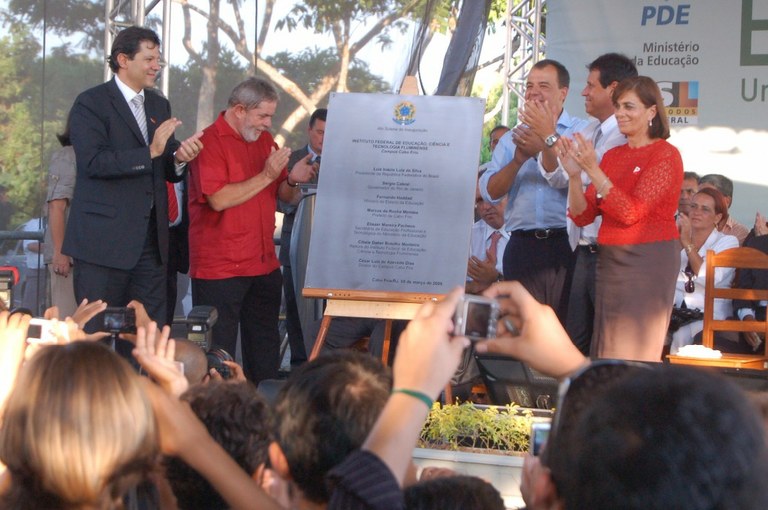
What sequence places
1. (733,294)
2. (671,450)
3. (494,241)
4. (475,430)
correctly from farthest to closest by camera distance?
(494,241)
(733,294)
(475,430)
(671,450)

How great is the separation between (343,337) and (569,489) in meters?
4.97

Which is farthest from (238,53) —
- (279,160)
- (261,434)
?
(261,434)

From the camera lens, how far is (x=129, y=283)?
17.0 feet

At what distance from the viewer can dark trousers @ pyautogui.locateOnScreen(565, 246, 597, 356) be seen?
15.8 ft

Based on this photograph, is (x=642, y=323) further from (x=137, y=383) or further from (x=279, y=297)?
(x=137, y=383)

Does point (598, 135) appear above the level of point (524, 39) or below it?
below

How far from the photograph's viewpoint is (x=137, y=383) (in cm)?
164

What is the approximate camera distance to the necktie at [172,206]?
5.67 meters

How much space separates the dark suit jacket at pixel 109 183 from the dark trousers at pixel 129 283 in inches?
2.7

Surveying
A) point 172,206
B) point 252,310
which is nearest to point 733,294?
point 252,310

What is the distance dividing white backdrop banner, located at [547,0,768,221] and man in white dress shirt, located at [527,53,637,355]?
129 inches

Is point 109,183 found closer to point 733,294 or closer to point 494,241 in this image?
point 494,241

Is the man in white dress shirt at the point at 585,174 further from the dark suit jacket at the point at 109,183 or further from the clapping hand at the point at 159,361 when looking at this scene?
the clapping hand at the point at 159,361

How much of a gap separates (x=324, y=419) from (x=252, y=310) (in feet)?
13.3
